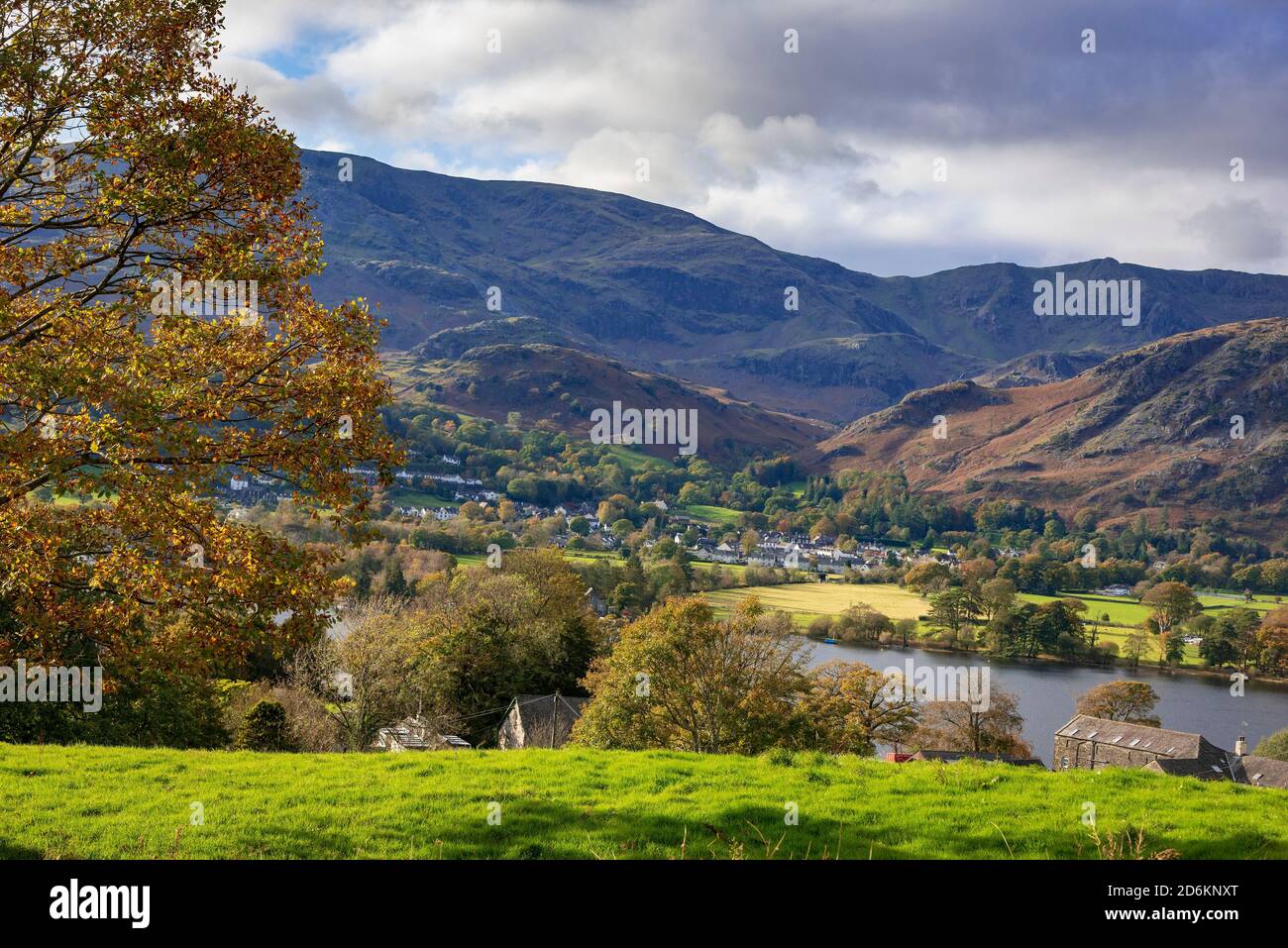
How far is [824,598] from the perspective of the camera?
13562 centimetres

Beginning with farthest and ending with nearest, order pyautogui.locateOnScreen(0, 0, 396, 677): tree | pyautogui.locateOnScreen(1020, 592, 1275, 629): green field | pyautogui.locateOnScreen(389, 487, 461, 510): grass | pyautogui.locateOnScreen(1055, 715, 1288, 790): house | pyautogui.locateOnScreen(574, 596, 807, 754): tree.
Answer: pyautogui.locateOnScreen(389, 487, 461, 510): grass < pyautogui.locateOnScreen(1020, 592, 1275, 629): green field < pyautogui.locateOnScreen(1055, 715, 1288, 790): house < pyautogui.locateOnScreen(574, 596, 807, 754): tree < pyautogui.locateOnScreen(0, 0, 396, 677): tree

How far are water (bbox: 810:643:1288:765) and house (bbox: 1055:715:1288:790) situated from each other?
8.08 metres

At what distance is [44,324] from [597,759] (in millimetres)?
9753

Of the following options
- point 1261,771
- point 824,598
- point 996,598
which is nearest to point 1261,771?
point 1261,771

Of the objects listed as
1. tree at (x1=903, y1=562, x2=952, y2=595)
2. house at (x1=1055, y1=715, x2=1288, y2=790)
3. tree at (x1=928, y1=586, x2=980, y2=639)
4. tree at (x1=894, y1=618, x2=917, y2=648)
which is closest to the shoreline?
tree at (x1=894, y1=618, x2=917, y2=648)

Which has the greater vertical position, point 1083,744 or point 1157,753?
point 1157,753

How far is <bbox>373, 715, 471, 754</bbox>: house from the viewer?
3994cm

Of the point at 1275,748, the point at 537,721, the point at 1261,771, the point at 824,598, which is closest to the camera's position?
the point at 537,721

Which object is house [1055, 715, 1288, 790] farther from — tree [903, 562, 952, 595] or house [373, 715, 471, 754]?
tree [903, 562, 952, 595]

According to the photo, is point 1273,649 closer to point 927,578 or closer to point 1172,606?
point 1172,606

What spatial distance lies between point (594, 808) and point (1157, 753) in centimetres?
5238

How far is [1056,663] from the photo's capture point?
105 m
